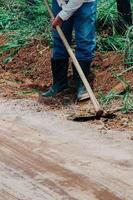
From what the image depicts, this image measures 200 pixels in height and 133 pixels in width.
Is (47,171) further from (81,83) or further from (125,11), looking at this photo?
(125,11)

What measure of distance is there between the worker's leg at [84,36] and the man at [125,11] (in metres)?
1.01

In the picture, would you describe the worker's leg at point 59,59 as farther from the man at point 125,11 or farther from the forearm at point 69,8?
the man at point 125,11

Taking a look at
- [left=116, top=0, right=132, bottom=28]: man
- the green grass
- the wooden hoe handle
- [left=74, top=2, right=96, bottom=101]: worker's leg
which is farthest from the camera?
the green grass

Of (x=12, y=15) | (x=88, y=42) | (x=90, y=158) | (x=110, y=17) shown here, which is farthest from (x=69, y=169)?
(x=12, y=15)

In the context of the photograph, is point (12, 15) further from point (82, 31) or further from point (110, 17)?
point (82, 31)

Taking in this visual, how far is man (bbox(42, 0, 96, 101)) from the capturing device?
5.41 m

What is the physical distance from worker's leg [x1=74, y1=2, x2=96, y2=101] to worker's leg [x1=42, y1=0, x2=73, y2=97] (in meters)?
0.14

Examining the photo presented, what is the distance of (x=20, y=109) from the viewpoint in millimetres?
5344

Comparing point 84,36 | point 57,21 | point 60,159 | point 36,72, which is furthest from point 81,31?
point 60,159

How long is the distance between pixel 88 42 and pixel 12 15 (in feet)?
9.64

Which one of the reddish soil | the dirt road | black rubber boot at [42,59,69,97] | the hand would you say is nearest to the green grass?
the reddish soil

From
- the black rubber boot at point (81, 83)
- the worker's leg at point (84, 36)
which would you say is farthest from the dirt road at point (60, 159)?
the worker's leg at point (84, 36)

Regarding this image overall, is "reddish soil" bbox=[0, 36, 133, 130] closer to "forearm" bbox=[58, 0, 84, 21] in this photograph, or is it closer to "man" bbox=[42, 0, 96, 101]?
"man" bbox=[42, 0, 96, 101]

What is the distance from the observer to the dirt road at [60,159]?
3.61 meters
